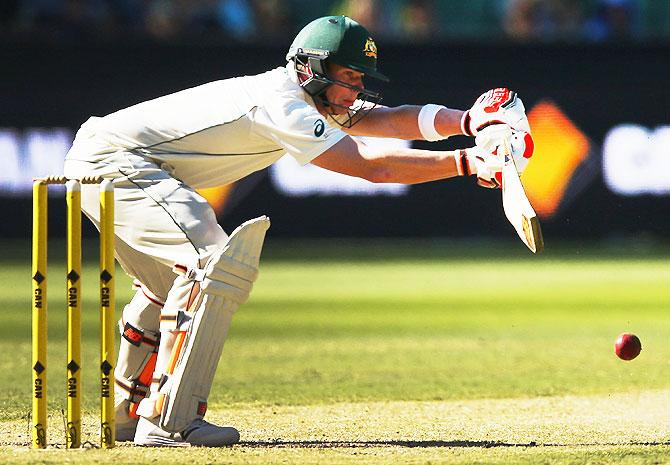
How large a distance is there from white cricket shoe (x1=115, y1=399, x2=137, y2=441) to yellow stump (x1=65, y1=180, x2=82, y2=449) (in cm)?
52

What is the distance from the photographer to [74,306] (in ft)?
13.7

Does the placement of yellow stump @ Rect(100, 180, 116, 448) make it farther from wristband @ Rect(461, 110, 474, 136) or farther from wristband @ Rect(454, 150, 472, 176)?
wristband @ Rect(461, 110, 474, 136)

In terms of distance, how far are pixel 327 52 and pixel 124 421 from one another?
1.48 metres

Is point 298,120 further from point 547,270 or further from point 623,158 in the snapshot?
point 623,158

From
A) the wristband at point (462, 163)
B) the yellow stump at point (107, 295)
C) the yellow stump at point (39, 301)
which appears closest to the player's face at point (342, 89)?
the wristband at point (462, 163)

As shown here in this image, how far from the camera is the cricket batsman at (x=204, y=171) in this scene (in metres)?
4.34

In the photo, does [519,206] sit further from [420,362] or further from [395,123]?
[420,362]

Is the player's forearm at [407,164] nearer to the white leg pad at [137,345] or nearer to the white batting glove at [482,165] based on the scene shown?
the white batting glove at [482,165]

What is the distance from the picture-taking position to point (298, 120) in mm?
4391

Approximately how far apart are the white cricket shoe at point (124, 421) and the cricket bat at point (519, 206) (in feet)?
5.03

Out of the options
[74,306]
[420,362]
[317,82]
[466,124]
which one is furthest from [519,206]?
[420,362]

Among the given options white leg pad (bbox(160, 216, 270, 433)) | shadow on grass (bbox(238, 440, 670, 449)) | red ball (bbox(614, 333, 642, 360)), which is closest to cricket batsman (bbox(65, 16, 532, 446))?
white leg pad (bbox(160, 216, 270, 433))

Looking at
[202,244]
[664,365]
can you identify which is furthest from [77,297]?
[664,365]

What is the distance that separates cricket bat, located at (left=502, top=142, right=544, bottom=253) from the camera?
13.8ft
